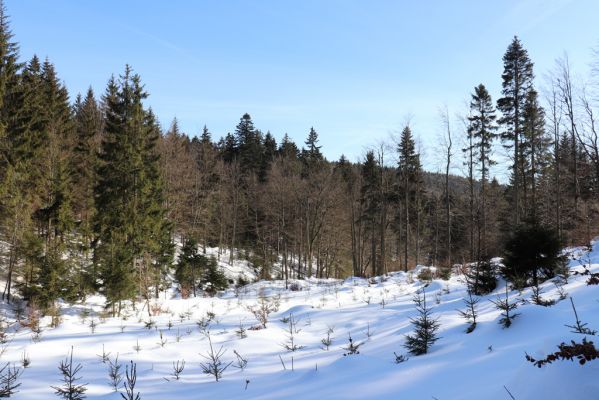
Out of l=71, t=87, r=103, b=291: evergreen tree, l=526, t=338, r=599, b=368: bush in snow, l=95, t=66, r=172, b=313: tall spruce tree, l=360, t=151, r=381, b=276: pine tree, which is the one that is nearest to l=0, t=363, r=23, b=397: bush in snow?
l=526, t=338, r=599, b=368: bush in snow

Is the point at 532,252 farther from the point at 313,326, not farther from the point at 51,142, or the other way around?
the point at 51,142

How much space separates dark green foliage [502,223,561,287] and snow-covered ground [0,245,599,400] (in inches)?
39.7

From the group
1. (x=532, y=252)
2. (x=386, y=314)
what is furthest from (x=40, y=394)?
(x=532, y=252)

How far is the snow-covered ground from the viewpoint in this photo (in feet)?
12.2

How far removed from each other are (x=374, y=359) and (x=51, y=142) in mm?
24096

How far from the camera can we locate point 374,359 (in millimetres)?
5723

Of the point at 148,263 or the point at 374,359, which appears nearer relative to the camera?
the point at 374,359

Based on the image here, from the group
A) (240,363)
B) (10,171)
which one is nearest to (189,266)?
(10,171)

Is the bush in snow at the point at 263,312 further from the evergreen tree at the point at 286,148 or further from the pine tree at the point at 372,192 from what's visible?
the evergreen tree at the point at 286,148

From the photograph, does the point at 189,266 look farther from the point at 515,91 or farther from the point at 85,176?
the point at 515,91

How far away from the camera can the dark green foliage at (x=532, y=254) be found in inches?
386

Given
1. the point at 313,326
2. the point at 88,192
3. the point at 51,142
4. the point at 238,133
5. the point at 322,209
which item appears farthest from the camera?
the point at 238,133

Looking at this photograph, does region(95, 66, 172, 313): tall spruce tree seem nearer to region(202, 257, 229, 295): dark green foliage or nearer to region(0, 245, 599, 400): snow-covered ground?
region(202, 257, 229, 295): dark green foliage

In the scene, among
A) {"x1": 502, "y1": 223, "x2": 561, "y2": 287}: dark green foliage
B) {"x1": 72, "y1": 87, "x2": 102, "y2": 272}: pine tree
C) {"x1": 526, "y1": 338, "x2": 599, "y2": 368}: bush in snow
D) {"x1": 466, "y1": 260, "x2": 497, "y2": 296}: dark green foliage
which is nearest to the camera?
{"x1": 526, "y1": 338, "x2": 599, "y2": 368}: bush in snow
